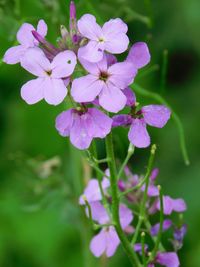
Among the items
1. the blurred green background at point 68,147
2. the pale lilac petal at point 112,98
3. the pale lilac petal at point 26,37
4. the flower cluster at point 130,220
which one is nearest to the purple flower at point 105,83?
the pale lilac petal at point 112,98

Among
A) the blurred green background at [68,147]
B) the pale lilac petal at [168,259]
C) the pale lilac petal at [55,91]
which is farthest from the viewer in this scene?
Answer: the blurred green background at [68,147]

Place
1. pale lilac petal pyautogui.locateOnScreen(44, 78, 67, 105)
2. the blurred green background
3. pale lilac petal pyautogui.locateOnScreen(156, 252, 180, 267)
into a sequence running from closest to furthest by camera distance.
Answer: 1. pale lilac petal pyautogui.locateOnScreen(44, 78, 67, 105)
2. pale lilac petal pyautogui.locateOnScreen(156, 252, 180, 267)
3. the blurred green background

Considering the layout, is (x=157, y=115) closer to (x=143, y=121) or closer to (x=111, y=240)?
(x=143, y=121)

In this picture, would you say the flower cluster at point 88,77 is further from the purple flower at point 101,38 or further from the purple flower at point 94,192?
the purple flower at point 94,192

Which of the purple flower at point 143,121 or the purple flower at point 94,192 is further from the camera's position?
the purple flower at point 94,192

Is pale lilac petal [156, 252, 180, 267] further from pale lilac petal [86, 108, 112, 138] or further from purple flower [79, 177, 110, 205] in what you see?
pale lilac petal [86, 108, 112, 138]

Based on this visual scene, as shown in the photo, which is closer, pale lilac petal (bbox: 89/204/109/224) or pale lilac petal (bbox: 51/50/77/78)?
pale lilac petal (bbox: 51/50/77/78)

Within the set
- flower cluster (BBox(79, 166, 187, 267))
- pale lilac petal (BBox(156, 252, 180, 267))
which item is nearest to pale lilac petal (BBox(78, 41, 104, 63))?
flower cluster (BBox(79, 166, 187, 267))
